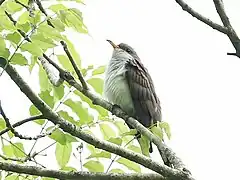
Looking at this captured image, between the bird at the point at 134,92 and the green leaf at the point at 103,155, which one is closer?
the green leaf at the point at 103,155

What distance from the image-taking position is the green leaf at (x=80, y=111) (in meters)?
1.66

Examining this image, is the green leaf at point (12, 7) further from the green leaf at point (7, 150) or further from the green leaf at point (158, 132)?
the green leaf at point (158, 132)

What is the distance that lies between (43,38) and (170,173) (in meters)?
0.50

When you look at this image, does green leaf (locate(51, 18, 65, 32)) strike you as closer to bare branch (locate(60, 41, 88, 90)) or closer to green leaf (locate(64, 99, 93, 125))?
bare branch (locate(60, 41, 88, 90))

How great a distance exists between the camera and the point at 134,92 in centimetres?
285

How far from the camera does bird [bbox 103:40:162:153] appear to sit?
2795 mm

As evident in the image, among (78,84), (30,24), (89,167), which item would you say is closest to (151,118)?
(78,84)

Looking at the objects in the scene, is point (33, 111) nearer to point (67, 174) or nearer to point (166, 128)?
point (67, 174)

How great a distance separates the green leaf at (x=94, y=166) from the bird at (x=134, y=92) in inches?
46.0

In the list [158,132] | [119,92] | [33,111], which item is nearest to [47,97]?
[33,111]

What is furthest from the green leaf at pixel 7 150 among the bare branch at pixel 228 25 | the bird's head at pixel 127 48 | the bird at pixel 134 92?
the bird's head at pixel 127 48

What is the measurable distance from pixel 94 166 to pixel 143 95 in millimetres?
1286

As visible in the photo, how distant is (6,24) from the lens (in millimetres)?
1423

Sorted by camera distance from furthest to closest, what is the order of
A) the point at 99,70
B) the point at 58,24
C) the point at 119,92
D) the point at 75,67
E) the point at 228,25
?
the point at 119,92 → the point at 99,70 → the point at 75,67 → the point at 58,24 → the point at 228,25
